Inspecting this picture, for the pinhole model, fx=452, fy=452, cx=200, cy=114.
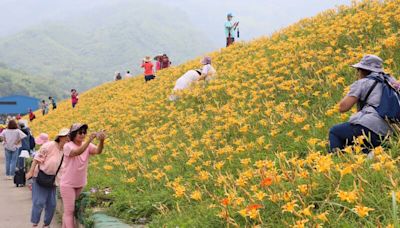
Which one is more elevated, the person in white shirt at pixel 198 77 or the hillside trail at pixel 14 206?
the person in white shirt at pixel 198 77

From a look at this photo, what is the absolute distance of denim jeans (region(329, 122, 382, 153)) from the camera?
440 cm

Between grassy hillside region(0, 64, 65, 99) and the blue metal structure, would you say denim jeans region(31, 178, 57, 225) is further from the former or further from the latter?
grassy hillside region(0, 64, 65, 99)

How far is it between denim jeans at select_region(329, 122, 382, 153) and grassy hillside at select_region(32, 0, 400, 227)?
13cm

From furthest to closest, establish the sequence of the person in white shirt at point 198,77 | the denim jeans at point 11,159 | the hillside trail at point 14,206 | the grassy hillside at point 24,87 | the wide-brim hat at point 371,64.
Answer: the grassy hillside at point 24,87 < the denim jeans at point 11,159 < the person in white shirt at point 198,77 < the hillside trail at point 14,206 < the wide-brim hat at point 371,64

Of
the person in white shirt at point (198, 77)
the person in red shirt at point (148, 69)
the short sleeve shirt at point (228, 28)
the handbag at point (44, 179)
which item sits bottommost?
the handbag at point (44, 179)

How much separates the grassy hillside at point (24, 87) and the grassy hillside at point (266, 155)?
116m

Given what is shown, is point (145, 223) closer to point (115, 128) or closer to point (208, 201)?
point (208, 201)

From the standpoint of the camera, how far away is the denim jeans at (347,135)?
4402mm

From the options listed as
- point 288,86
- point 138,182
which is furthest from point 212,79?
point 138,182

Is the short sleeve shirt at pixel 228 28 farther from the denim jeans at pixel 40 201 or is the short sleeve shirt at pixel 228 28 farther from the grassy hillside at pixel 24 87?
Answer: the grassy hillside at pixel 24 87

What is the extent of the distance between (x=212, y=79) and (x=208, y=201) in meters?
7.59

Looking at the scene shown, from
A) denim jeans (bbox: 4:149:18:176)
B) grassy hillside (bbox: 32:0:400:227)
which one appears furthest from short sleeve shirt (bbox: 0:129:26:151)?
grassy hillside (bbox: 32:0:400:227)

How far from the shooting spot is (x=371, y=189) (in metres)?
3.37

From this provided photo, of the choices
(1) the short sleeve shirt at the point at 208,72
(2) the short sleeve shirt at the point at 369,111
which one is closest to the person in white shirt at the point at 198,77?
(1) the short sleeve shirt at the point at 208,72
